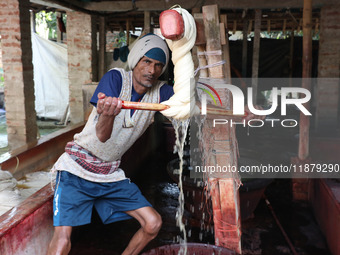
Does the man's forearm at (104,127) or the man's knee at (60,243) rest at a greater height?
the man's forearm at (104,127)

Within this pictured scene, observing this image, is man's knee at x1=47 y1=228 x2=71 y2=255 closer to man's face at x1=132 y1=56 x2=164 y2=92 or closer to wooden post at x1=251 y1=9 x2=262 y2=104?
man's face at x1=132 y1=56 x2=164 y2=92

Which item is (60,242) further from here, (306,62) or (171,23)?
(306,62)

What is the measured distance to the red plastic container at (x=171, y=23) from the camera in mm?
1774

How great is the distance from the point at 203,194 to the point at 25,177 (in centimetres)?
217

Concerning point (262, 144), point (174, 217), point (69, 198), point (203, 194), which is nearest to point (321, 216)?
point (203, 194)

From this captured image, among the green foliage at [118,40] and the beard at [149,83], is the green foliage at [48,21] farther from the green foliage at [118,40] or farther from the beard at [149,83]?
the beard at [149,83]

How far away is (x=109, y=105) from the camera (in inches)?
73.5

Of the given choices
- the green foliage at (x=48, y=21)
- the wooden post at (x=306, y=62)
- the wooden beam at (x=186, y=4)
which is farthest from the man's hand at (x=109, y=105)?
the green foliage at (x=48, y=21)

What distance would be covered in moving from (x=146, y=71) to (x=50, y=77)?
7.99 m

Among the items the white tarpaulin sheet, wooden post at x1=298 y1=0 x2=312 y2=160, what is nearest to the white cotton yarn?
wooden post at x1=298 y1=0 x2=312 y2=160

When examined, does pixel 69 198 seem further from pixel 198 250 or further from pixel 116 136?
pixel 198 250

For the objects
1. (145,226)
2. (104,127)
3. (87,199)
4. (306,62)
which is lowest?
(145,226)

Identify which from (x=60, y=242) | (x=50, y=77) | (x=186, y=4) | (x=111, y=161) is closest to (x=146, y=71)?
(x=111, y=161)

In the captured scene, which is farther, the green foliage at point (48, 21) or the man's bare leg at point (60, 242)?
the green foliage at point (48, 21)
